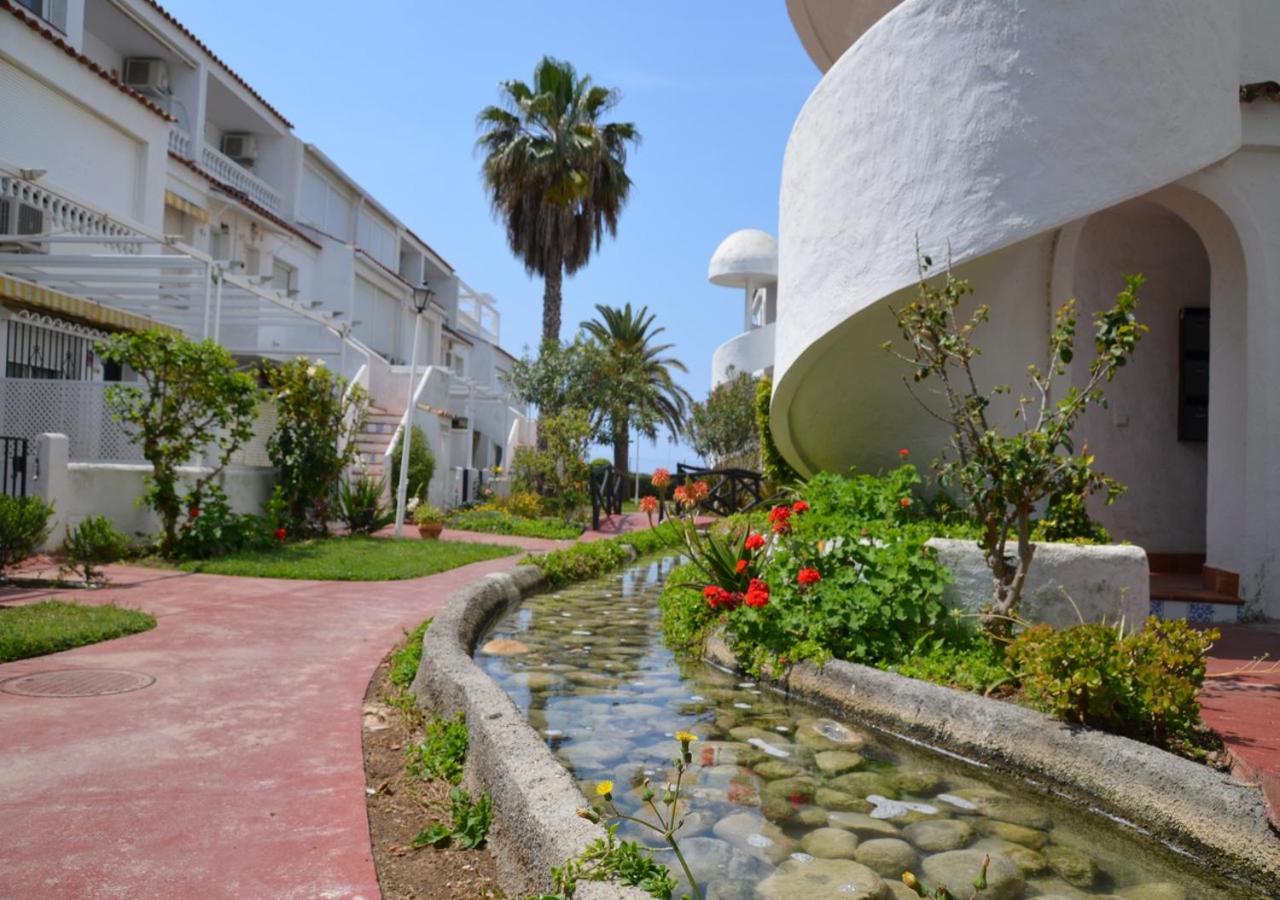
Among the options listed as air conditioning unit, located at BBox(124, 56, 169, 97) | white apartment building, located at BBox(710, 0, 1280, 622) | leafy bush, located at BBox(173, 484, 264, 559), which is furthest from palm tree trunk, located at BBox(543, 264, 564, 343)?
white apartment building, located at BBox(710, 0, 1280, 622)

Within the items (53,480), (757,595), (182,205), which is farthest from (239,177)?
(757,595)

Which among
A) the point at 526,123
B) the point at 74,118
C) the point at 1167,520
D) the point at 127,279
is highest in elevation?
Result: the point at 526,123

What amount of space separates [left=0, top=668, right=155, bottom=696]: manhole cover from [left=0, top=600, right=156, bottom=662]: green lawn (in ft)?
1.51

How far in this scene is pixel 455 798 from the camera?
11.2ft

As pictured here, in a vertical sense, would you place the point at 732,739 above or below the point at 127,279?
below

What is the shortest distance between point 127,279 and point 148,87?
7.29 metres

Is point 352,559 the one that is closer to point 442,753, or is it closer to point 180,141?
point 442,753

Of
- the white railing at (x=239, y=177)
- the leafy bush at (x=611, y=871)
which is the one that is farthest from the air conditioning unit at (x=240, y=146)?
the leafy bush at (x=611, y=871)

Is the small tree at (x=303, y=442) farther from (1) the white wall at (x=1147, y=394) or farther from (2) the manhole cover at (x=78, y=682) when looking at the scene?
(1) the white wall at (x=1147, y=394)

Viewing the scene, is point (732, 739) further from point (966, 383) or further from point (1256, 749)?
point (966, 383)

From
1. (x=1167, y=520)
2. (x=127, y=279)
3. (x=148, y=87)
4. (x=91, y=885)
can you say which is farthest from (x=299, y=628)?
(x=148, y=87)

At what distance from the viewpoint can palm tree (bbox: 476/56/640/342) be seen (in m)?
25.7

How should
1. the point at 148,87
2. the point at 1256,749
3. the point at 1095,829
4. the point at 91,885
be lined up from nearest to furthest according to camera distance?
the point at 91,885
the point at 1095,829
the point at 1256,749
the point at 148,87

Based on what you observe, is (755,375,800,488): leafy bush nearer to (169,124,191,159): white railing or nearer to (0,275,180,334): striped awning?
(0,275,180,334): striped awning
